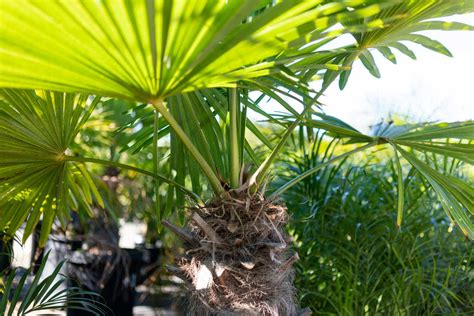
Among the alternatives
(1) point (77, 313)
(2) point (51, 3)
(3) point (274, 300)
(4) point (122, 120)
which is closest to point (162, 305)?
(1) point (77, 313)

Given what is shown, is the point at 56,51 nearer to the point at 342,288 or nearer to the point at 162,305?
the point at 342,288

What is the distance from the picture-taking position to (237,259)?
1.43 metres

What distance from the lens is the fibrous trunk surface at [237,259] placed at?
1.41 metres

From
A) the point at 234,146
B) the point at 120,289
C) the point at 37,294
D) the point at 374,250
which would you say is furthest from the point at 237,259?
the point at 120,289

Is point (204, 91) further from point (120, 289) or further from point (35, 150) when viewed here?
point (120, 289)

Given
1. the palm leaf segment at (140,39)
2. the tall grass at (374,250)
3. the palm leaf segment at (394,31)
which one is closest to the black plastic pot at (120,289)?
the tall grass at (374,250)

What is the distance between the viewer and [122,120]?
3471mm

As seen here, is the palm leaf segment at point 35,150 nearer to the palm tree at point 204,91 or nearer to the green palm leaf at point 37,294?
the palm tree at point 204,91

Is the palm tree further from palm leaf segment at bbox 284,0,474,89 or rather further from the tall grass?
the tall grass

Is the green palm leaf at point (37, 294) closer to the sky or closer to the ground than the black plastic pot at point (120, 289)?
closer to the sky

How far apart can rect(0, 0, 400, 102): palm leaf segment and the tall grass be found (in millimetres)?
1555

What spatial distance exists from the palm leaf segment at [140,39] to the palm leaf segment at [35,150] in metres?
0.58

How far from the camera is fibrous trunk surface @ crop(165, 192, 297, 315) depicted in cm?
141

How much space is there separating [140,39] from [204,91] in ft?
2.53
